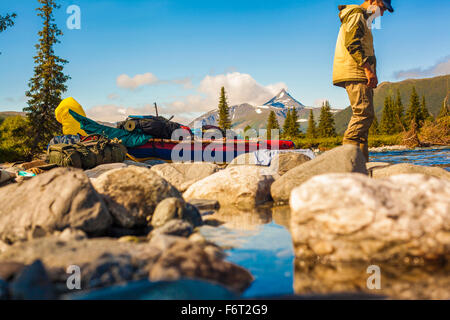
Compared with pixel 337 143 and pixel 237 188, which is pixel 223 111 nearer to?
pixel 337 143

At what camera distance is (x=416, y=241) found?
266 cm

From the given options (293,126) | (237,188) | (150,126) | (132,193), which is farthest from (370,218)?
(293,126)

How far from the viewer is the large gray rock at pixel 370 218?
267 cm

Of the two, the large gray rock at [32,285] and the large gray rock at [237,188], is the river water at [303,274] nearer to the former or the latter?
the large gray rock at [32,285]

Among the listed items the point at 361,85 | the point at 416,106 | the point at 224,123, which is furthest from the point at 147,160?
the point at 416,106

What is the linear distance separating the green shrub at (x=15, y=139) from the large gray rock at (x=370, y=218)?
21952mm

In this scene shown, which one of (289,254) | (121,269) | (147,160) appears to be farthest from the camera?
(147,160)

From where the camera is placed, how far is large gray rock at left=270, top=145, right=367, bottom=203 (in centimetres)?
506

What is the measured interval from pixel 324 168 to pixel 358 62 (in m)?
2.96

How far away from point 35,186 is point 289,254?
2.84 m
